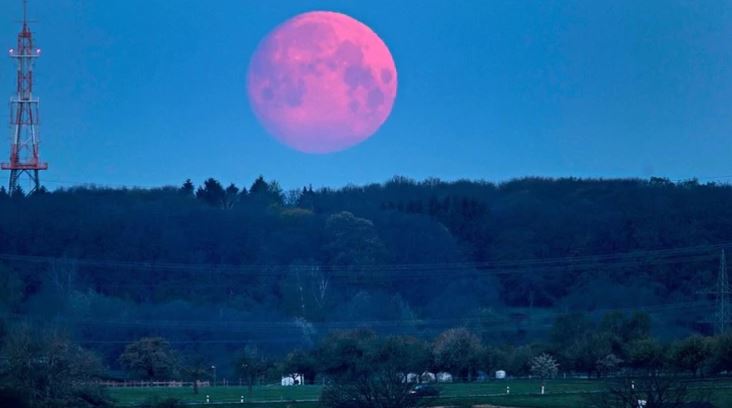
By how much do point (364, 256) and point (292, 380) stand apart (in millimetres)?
31659

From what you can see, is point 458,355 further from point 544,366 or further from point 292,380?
point 292,380

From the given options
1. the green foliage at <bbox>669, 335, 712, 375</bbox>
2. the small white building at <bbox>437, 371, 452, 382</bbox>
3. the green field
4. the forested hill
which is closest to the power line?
the forested hill

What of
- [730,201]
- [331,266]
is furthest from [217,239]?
[730,201]

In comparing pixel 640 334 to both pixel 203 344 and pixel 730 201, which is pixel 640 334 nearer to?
pixel 203 344

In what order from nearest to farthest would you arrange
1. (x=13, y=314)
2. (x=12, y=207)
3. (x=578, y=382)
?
(x=578, y=382)
(x=13, y=314)
(x=12, y=207)

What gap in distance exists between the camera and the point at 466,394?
59.6 m

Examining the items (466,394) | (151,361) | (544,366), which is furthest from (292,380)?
(466,394)

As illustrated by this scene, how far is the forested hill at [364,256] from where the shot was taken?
9225 centimetres

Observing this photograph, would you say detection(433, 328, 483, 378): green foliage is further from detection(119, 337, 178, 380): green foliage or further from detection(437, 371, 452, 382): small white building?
detection(119, 337, 178, 380): green foliage

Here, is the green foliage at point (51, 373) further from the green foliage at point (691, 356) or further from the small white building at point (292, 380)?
the green foliage at point (691, 356)

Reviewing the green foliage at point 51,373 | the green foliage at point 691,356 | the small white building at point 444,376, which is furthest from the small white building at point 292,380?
the green foliage at point 691,356

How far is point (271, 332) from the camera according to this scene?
87375mm

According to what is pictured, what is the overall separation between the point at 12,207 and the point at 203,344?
27.8m

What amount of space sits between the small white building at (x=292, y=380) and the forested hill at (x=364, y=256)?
48.4 feet
